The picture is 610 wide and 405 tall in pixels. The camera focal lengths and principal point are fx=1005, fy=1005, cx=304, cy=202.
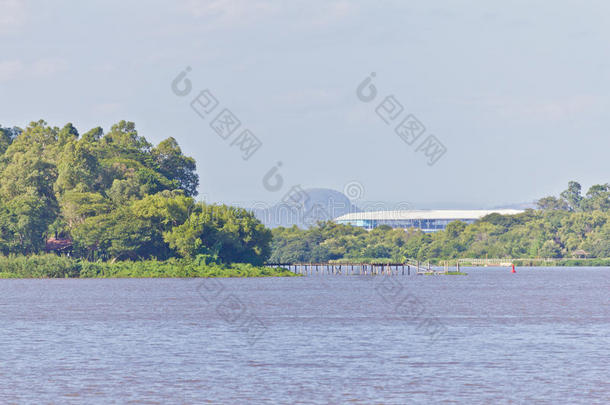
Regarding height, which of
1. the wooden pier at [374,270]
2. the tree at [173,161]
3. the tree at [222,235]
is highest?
the tree at [173,161]

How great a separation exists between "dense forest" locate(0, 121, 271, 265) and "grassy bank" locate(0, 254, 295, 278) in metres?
1.25

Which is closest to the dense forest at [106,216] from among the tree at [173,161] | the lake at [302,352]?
the tree at [173,161]

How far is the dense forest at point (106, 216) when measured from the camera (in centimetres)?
10031

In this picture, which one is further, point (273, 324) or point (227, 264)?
point (227, 264)

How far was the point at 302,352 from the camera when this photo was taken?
34.0 meters

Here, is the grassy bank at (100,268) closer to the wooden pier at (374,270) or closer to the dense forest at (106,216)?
the dense forest at (106,216)

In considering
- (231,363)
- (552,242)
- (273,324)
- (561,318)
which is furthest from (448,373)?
(552,242)

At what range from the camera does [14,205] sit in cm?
10012

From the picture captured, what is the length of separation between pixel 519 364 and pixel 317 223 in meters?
159

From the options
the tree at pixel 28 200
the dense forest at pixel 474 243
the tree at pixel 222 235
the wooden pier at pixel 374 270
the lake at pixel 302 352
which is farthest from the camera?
the dense forest at pixel 474 243

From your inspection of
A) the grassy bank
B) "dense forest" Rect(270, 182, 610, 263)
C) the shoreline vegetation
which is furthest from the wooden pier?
"dense forest" Rect(270, 182, 610, 263)

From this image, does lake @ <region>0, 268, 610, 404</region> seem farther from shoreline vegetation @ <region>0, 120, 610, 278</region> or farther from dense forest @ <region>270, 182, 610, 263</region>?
dense forest @ <region>270, 182, 610, 263</region>

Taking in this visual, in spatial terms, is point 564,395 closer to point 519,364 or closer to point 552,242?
Result: point 519,364

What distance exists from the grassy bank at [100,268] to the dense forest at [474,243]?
232 ft
